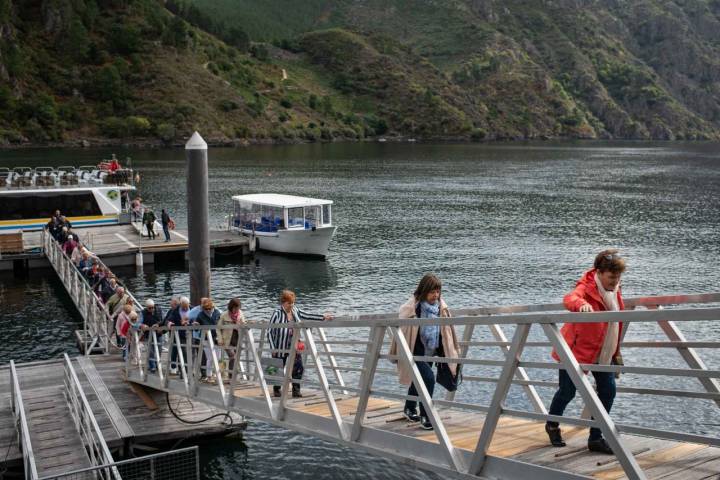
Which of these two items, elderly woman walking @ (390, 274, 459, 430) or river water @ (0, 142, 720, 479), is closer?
elderly woman walking @ (390, 274, 459, 430)

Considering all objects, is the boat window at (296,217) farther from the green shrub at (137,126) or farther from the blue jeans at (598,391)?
the green shrub at (137,126)

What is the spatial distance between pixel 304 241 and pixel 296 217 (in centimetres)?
210

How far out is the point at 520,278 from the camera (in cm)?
4303

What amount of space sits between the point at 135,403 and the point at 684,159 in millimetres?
169041

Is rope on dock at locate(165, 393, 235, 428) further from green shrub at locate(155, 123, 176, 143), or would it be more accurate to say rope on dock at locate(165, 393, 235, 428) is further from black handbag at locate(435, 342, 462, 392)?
green shrub at locate(155, 123, 176, 143)

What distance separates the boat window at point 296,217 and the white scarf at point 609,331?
138 ft

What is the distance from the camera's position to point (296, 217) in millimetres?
49812

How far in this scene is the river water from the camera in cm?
2185

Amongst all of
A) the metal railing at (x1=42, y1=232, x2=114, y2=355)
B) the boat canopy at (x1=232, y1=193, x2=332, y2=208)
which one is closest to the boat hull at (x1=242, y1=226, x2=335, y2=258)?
the boat canopy at (x1=232, y1=193, x2=332, y2=208)

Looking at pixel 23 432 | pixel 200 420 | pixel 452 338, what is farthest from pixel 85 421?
pixel 452 338

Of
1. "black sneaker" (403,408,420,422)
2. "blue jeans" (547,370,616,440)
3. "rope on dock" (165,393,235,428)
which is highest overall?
"blue jeans" (547,370,616,440)

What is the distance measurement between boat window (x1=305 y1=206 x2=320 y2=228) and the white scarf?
4153 cm

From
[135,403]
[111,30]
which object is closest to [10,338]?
[135,403]

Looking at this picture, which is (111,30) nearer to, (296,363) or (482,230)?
(482,230)
